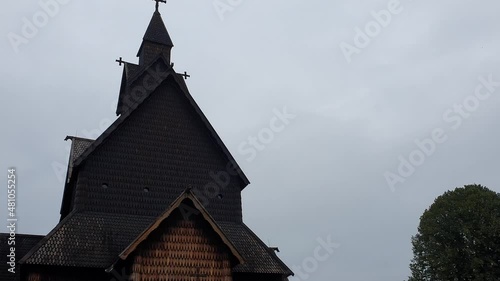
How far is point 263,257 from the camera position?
1839 centimetres

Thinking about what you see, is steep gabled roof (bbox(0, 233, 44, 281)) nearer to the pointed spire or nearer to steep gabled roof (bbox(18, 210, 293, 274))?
steep gabled roof (bbox(18, 210, 293, 274))

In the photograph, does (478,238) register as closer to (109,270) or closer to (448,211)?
(448,211)

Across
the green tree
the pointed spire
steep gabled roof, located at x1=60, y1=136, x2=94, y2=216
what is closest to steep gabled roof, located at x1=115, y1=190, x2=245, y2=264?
steep gabled roof, located at x1=60, y1=136, x2=94, y2=216

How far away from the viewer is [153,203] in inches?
727

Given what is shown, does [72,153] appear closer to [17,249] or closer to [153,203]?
[17,249]

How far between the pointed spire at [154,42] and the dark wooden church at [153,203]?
48mm

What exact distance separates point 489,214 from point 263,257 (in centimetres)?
1908

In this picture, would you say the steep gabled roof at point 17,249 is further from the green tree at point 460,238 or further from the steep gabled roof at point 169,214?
the green tree at point 460,238

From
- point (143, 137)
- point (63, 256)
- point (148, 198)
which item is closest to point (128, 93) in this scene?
point (143, 137)

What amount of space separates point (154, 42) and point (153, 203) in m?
8.42

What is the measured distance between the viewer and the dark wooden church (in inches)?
604

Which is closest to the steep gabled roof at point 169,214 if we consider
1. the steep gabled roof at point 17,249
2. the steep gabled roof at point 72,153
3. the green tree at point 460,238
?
the steep gabled roof at point 17,249

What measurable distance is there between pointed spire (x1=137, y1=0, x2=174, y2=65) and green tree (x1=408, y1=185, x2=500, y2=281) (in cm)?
2150

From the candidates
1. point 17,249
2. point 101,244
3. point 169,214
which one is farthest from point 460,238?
point 17,249
